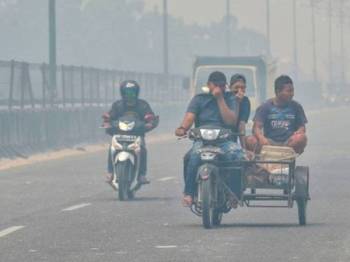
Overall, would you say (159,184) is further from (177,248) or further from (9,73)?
(9,73)

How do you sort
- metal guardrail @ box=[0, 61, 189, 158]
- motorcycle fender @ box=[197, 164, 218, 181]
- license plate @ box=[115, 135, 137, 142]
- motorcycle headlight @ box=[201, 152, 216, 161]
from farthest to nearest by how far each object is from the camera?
metal guardrail @ box=[0, 61, 189, 158], license plate @ box=[115, 135, 137, 142], motorcycle headlight @ box=[201, 152, 216, 161], motorcycle fender @ box=[197, 164, 218, 181]

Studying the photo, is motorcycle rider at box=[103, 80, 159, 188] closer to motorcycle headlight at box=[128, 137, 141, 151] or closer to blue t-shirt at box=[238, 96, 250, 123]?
motorcycle headlight at box=[128, 137, 141, 151]

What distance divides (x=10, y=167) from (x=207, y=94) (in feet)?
46.9

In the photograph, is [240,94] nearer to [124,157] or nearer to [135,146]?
[124,157]

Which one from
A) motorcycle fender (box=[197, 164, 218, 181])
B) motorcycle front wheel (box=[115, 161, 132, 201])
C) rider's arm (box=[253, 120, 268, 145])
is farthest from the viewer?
motorcycle front wheel (box=[115, 161, 132, 201])

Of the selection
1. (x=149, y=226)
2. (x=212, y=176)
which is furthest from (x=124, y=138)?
(x=212, y=176)

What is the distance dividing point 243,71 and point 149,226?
30337mm

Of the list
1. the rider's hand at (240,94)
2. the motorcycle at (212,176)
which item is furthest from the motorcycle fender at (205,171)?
the rider's hand at (240,94)

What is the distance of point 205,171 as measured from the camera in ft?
48.3

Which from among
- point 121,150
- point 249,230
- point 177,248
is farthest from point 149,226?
point 121,150

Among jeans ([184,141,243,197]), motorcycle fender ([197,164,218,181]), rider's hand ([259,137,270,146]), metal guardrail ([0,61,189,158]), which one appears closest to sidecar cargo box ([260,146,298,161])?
rider's hand ([259,137,270,146])

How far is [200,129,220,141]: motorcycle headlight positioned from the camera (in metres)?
14.9

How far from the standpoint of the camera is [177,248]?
12.9m

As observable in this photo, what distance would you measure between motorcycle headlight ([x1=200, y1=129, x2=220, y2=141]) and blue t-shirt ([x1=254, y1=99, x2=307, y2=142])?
29.8 inches
